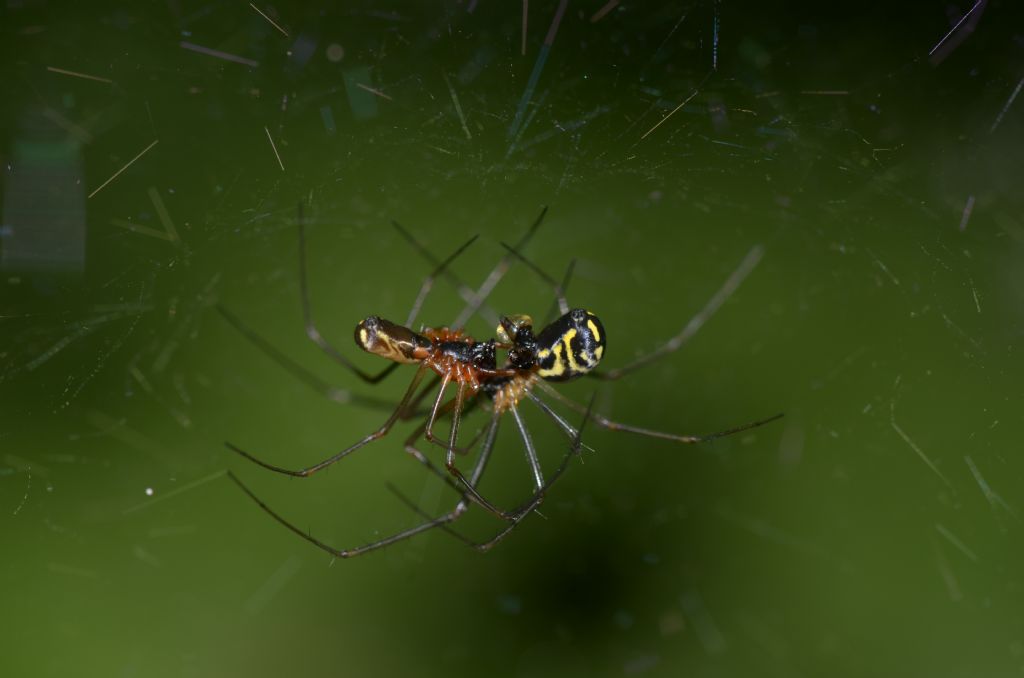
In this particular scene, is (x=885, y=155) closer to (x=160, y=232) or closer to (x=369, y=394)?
(x=369, y=394)

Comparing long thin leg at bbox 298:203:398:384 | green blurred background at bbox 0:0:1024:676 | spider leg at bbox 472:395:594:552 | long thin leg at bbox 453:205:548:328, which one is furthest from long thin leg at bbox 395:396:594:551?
long thin leg at bbox 453:205:548:328

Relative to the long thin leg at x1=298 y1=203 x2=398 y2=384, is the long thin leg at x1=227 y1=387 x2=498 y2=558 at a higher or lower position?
lower

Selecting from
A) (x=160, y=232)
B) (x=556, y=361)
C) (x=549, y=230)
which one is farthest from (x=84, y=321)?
(x=549, y=230)

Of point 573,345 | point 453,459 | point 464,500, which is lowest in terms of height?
point 464,500

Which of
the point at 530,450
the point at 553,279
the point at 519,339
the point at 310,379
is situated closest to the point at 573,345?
the point at 519,339

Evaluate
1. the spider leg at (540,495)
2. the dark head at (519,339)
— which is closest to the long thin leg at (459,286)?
the dark head at (519,339)

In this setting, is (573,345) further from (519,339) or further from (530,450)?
(530,450)

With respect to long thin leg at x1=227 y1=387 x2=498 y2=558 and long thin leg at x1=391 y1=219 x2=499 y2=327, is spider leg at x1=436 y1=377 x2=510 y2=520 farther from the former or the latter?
long thin leg at x1=391 y1=219 x2=499 y2=327

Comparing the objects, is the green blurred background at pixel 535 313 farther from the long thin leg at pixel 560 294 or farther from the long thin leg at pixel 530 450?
the long thin leg at pixel 530 450
